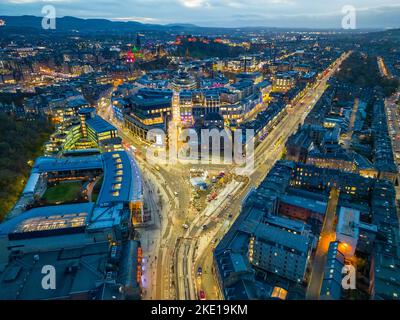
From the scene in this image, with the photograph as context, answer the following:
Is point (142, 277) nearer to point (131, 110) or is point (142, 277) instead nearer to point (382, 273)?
point (382, 273)

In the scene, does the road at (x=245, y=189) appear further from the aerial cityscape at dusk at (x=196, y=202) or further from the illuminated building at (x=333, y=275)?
the illuminated building at (x=333, y=275)

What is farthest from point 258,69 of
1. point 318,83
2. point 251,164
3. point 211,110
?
point 251,164

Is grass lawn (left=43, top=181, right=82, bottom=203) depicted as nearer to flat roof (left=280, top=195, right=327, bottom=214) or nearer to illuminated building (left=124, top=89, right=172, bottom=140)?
illuminated building (left=124, top=89, right=172, bottom=140)

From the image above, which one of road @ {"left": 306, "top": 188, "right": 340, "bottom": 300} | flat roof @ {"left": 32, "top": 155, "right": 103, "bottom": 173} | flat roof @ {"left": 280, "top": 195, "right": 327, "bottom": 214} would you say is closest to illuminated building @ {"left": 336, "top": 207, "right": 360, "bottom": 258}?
road @ {"left": 306, "top": 188, "right": 340, "bottom": 300}

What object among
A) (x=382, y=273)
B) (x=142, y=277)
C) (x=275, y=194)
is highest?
(x=275, y=194)

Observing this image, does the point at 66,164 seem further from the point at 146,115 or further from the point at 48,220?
the point at 146,115

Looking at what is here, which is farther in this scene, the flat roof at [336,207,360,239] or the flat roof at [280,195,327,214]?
the flat roof at [280,195,327,214]
